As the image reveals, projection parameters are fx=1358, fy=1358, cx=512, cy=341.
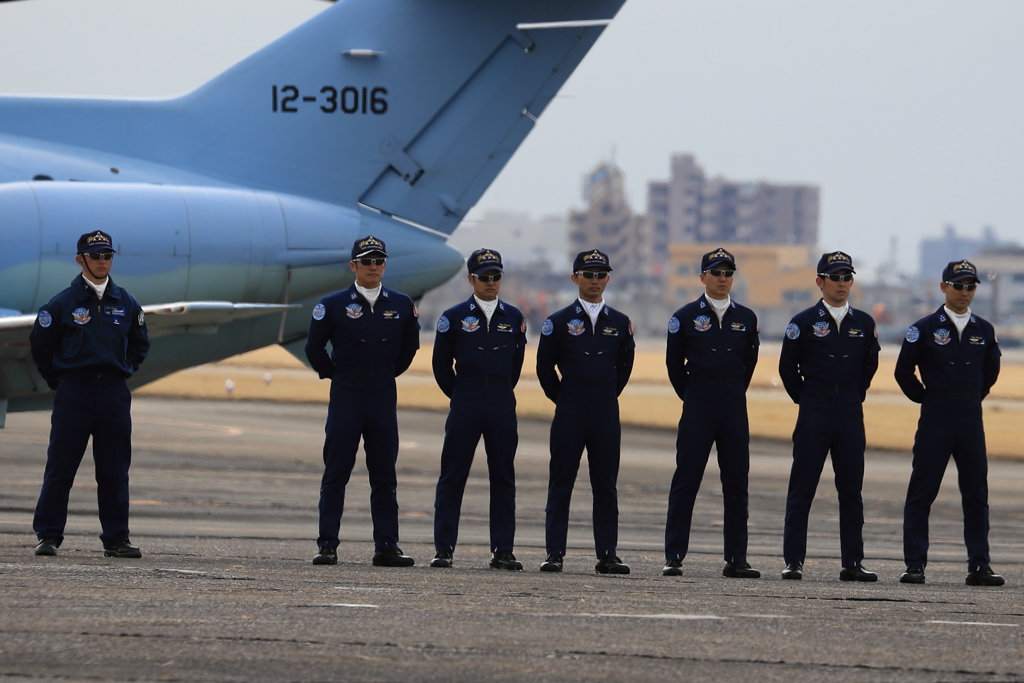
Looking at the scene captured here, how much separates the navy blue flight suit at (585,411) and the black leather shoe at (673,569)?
35 cm

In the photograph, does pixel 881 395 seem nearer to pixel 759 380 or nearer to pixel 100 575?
pixel 759 380

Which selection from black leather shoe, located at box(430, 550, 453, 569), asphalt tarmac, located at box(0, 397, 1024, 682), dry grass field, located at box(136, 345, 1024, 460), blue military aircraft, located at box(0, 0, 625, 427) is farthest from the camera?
dry grass field, located at box(136, 345, 1024, 460)

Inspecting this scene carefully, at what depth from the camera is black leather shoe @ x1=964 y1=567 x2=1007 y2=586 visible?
8.38 metres

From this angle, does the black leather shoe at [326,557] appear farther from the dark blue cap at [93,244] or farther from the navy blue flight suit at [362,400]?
the dark blue cap at [93,244]

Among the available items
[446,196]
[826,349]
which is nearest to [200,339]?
[446,196]

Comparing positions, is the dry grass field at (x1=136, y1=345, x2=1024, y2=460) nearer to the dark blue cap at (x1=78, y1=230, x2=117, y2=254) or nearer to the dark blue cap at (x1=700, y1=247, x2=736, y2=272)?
the dark blue cap at (x1=700, y1=247, x2=736, y2=272)

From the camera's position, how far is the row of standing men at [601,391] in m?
8.32

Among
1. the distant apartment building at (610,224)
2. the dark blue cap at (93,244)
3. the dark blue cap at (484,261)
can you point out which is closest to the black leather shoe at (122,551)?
the dark blue cap at (93,244)

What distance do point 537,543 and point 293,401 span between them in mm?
20673

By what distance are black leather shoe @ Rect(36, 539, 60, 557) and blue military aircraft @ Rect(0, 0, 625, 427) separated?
15.7 feet

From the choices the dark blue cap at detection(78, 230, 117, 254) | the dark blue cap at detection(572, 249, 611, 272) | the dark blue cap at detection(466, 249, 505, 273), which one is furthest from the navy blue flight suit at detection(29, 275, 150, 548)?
the dark blue cap at detection(572, 249, 611, 272)

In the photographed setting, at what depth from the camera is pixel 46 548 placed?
799 cm

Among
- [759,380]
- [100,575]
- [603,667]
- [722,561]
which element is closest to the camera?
[603,667]

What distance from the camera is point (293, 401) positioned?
30.8 m
